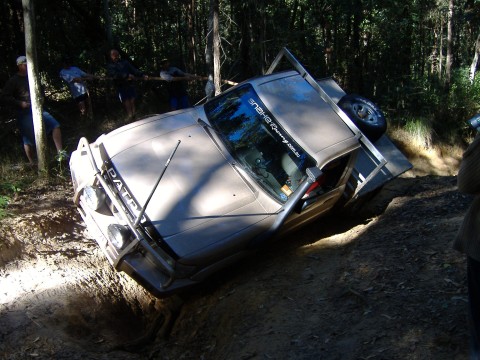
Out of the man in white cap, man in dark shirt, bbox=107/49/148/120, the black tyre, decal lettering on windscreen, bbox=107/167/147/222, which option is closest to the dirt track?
decal lettering on windscreen, bbox=107/167/147/222

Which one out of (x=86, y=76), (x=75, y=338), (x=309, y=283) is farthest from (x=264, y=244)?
(x=86, y=76)

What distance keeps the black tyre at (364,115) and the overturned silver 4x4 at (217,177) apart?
572 mm

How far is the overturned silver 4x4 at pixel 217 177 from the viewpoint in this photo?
14.8 ft

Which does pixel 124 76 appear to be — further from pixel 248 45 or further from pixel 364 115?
pixel 364 115

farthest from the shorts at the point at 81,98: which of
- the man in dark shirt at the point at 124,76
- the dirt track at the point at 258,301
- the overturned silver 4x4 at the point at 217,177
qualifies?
the overturned silver 4x4 at the point at 217,177

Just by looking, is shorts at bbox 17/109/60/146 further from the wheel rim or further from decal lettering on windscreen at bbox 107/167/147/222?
the wheel rim

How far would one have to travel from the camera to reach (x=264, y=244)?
4957mm

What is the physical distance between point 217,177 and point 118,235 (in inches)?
47.1

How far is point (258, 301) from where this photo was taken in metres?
4.64

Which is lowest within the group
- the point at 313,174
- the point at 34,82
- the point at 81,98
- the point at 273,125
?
the point at 81,98

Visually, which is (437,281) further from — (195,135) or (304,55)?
(304,55)

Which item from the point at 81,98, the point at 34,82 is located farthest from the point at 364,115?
the point at 81,98

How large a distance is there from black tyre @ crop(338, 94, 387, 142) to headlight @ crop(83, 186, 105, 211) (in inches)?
144

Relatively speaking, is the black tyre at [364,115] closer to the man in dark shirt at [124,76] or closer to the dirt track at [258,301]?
the dirt track at [258,301]
